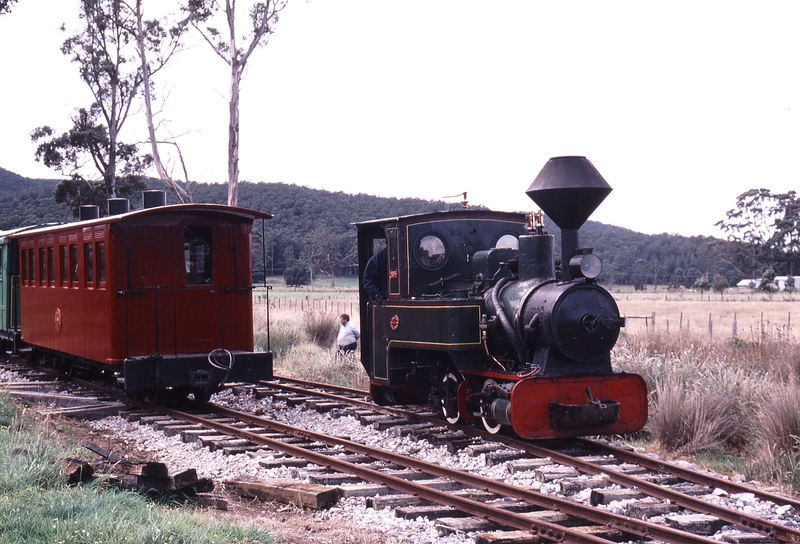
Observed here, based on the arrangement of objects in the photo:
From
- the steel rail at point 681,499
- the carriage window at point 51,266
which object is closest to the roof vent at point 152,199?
the carriage window at point 51,266

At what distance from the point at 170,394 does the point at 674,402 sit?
7.30 m

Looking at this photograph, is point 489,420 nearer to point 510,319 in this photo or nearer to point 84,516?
point 510,319

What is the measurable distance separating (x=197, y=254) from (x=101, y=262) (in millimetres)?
1285

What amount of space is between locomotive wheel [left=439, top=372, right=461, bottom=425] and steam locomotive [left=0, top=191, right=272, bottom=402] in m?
3.03

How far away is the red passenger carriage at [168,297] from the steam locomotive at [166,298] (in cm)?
1

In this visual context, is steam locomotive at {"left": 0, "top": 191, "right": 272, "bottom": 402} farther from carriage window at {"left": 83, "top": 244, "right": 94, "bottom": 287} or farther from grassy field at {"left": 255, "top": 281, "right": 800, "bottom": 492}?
grassy field at {"left": 255, "top": 281, "right": 800, "bottom": 492}

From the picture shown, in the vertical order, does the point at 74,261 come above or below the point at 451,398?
above

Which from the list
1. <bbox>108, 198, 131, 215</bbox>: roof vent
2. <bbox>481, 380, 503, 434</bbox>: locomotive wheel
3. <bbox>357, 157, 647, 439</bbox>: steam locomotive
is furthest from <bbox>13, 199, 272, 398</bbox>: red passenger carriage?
<bbox>481, 380, 503, 434</bbox>: locomotive wheel

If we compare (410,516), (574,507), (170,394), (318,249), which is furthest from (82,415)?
(318,249)

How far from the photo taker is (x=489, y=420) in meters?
8.97

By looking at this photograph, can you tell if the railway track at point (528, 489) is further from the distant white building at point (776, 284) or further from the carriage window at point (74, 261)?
the distant white building at point (776, 284)

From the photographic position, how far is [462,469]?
7.81 meters

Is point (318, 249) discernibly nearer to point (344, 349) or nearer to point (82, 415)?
point (344, 349)

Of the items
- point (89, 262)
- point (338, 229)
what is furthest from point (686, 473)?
point (338, 229)
